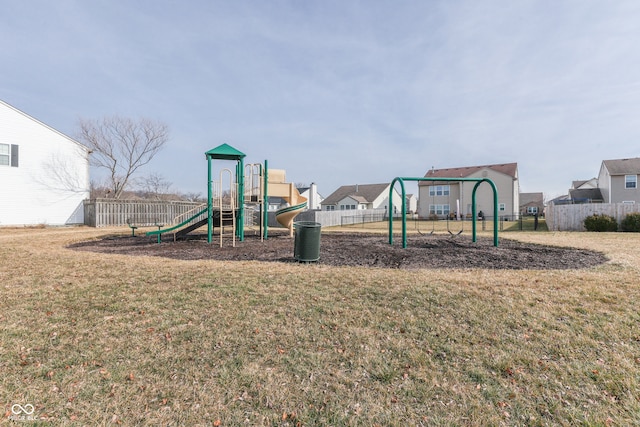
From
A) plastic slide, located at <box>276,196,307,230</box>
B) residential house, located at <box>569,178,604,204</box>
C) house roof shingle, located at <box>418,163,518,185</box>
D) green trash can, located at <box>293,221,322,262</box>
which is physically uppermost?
house roof shingle, located at <box>418,163,518,185</box>

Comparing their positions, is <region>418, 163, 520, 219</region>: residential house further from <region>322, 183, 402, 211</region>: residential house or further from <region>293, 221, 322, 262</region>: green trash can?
<region>293, 221, 322, 262</region>: green trash can

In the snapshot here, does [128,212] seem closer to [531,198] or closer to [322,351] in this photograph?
[322,351]

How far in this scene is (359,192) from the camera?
6075 cm

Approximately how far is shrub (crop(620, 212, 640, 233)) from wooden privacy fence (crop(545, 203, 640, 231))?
1.67 ft

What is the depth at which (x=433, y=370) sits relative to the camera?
3205mm

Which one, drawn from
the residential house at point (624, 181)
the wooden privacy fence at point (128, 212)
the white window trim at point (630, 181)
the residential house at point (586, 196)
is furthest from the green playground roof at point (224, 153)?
the residential house at point (586, 196)

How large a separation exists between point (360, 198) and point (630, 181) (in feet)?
114

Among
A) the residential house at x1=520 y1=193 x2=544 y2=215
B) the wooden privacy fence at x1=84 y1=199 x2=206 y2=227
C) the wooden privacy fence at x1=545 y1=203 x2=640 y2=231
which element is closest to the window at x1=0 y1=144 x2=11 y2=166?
the wooden privacy fence at x1=84 y1=199 x2=206 y2=227

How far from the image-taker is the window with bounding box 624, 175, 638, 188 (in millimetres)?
31000

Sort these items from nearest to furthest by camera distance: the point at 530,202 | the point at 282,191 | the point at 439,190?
the point at 282,191
the point at 439,190
the point at 530,202

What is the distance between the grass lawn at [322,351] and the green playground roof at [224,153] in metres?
7.20

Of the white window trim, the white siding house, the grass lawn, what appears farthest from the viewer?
the white window trim

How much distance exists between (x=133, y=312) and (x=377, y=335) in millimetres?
3467

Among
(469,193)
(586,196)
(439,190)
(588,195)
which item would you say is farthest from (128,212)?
(588,195)
